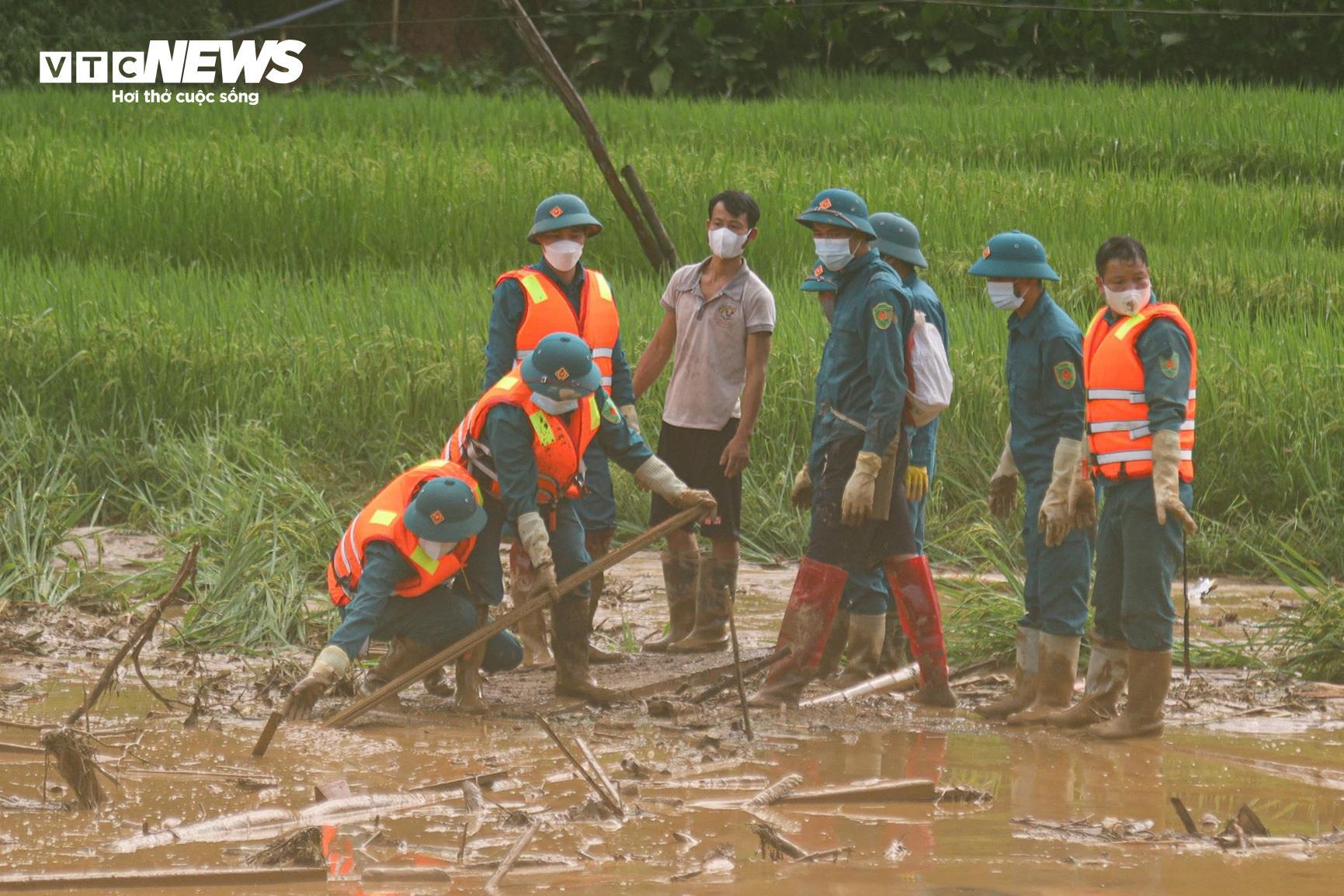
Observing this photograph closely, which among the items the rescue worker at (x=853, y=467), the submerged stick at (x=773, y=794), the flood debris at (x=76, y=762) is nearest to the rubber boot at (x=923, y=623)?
the rescue worker at (x=853, y=467)

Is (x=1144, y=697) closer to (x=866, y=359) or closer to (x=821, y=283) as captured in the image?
(x=866, y=359)

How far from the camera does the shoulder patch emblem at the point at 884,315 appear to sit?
20.1 feet

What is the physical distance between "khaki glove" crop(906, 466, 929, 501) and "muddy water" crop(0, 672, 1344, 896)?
0.75 meters

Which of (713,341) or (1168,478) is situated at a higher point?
(713,341)

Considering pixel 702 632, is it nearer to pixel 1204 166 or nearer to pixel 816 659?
pixel 816 659

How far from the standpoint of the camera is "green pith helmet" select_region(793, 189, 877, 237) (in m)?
6.28

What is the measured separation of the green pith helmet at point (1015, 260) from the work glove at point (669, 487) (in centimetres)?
119

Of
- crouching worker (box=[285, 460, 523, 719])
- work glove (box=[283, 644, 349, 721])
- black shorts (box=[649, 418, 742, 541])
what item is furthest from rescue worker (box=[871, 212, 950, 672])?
work glove (box=[283, 644, 349, 721])

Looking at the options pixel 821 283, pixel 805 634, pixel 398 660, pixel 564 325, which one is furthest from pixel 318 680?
pixel 821 283

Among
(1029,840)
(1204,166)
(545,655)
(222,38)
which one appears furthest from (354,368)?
(222,38)

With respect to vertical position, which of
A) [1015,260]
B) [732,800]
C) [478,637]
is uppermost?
[1015,260]

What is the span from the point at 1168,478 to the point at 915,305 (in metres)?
1.33

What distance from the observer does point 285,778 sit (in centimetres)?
516

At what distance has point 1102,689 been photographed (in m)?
6.11
